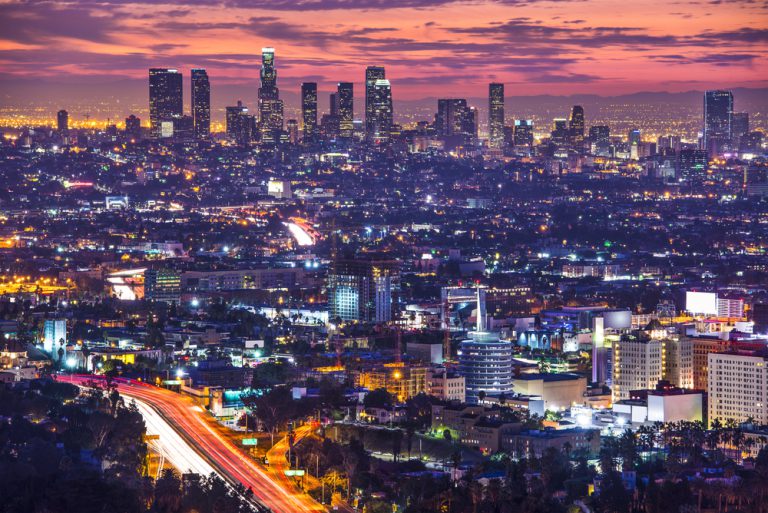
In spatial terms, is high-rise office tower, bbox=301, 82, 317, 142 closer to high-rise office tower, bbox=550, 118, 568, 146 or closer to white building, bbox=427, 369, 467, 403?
high-rise office tower, bbox=550, 118, 568, 146

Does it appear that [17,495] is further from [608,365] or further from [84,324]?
[84,324]

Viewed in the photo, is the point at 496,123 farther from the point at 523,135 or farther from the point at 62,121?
the point at 62,121

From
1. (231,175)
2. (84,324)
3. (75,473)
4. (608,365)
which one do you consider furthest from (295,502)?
(231,175)

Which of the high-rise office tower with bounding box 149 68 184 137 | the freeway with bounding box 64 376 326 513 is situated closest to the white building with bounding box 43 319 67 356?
the freeway with bounding box 64 376 326 513

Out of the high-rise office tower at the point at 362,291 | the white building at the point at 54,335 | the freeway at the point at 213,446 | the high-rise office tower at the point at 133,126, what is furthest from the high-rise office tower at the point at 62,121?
the freeway at the point at 213,446

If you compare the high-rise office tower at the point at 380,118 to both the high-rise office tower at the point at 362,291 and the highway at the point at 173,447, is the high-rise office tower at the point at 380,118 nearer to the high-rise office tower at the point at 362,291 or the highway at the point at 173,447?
the high-rise office tower at the point at 362,291

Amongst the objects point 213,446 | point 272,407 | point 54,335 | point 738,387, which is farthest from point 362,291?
point 213,446
